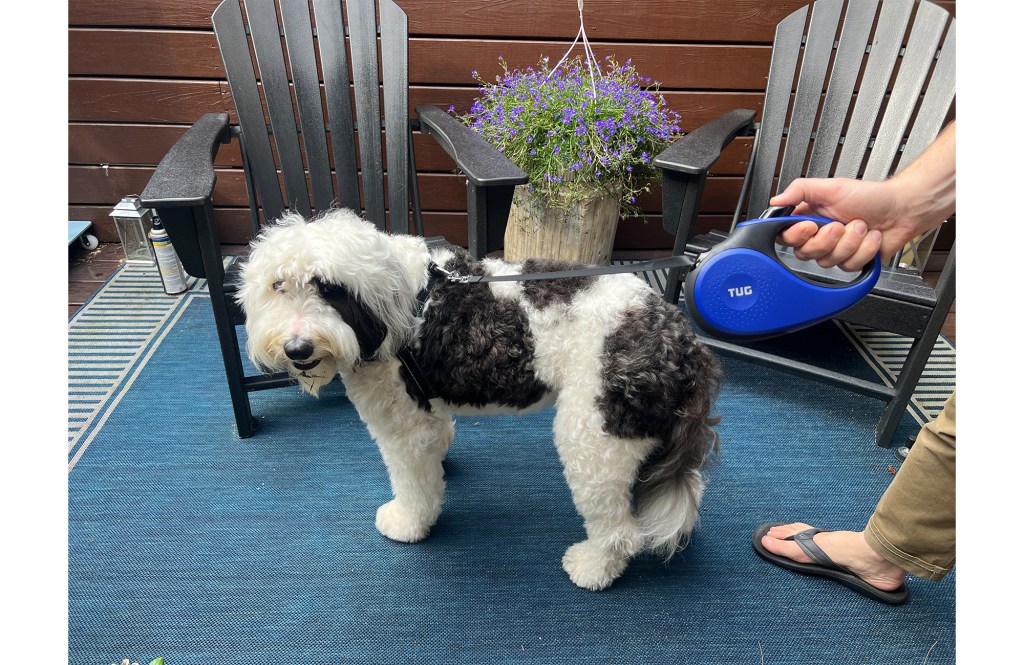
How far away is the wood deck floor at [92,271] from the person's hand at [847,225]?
1.96 metres

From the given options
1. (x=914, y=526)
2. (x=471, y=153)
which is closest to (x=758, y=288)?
(x=914, y=526)

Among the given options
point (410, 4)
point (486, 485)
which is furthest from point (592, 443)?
point (410, 4)

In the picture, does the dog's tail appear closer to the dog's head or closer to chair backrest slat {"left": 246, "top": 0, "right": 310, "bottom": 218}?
the dog's head

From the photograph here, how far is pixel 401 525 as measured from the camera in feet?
5.39

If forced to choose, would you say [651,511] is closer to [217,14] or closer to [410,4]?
[217,14]

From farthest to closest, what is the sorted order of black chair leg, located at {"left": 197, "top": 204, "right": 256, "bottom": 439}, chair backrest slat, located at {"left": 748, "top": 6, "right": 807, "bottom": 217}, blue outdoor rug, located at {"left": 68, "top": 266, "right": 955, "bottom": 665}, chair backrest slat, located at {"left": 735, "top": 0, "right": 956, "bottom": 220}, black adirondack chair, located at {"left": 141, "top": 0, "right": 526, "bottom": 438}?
chair backrest slat, located at {"left": 748, "top": 6, "right": 807, "bottom": 217} < chair backrest slat, located at {"left": 735, "top": 0, "right": 956, "bottom": 220} < black adirondack chair, located at {"left": 141, "top": 0, "right": 526, "bottom": 438} < black chair leg, located at {"left": 197, "top": 204, "right": 256, "bottom": 439} < blue outdoor rug, located at {"left": 68, "top": 266, "right": 955, "bottom": 665}

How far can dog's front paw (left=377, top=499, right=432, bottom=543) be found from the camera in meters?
1.64

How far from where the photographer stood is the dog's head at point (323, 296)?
1113mm

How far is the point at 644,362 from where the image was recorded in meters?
1.18

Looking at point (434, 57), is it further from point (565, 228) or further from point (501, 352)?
point (501, 352)

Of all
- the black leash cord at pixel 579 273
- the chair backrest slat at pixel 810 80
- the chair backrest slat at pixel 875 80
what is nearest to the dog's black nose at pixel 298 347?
the black leash cord at pixel 579 273

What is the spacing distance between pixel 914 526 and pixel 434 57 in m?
2.57

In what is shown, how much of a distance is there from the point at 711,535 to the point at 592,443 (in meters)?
0.71

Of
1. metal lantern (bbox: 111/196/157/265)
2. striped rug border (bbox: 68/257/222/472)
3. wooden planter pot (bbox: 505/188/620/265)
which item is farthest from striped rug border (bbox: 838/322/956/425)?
metal lantern (bbox: 111/196/157/265)
